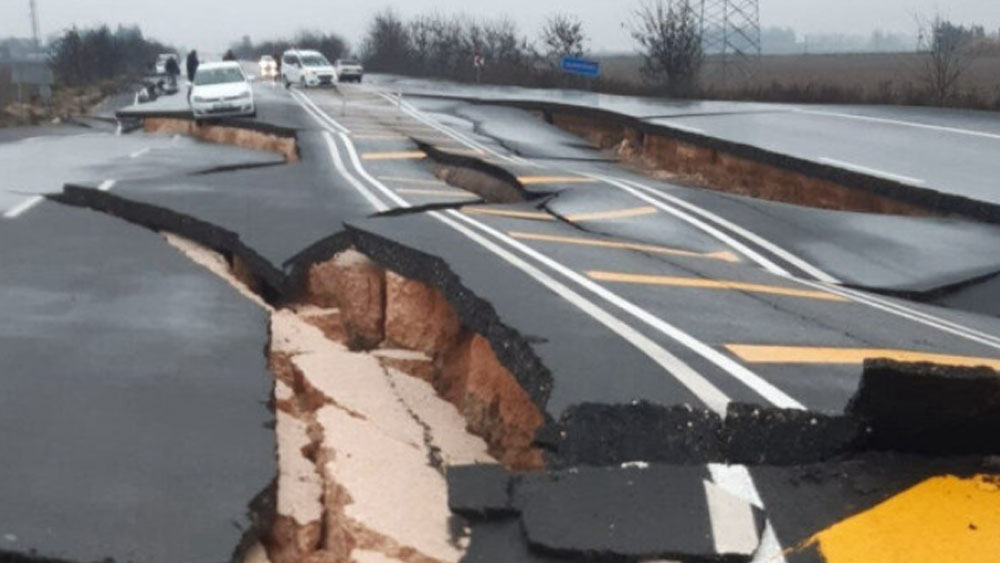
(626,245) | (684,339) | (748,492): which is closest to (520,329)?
(684,339)

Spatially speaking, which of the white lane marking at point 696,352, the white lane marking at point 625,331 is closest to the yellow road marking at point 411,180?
the white lane marking at point 625,331

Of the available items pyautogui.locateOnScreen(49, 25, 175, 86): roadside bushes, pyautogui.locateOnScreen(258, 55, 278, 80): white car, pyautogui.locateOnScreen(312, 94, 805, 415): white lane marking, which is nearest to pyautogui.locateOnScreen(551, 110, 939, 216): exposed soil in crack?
pyautogui.locateOnScreen(312, 94, 805, 415): white lane marking

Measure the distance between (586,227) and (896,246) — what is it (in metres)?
3.76

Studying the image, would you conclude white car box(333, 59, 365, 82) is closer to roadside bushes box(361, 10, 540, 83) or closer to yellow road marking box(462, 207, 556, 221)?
roadside bushes box(361, 10, 540, 83)

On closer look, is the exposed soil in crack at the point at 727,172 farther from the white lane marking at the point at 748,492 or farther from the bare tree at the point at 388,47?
the bare tree at the point at 388,47

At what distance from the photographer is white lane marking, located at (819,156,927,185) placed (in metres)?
16.1

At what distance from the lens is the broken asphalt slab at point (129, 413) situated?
15.9ft

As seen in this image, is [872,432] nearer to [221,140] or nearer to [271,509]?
[271,509]

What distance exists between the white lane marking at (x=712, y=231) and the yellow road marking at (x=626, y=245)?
30 cm

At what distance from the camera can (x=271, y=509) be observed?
532 cm

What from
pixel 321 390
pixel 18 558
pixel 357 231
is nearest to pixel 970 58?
pixel 357 231

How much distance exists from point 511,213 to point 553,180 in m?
3.25

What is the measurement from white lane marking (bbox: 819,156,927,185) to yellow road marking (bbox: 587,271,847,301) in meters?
Result: 6.30

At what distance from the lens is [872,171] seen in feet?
→ 55.3
